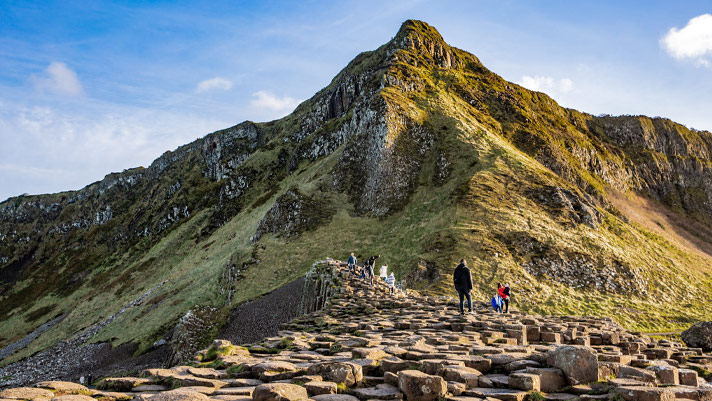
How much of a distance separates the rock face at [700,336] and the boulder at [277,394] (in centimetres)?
2598

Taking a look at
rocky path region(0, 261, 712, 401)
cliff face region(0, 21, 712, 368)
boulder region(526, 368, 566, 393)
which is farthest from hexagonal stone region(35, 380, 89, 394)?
cliff face region(0, 21, 712, 368)

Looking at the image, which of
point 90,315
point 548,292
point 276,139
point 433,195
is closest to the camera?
point 548,292

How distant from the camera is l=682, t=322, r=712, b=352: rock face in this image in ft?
79.6

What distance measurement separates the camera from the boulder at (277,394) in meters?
8.03

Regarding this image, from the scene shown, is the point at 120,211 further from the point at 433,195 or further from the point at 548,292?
the point at 548,292

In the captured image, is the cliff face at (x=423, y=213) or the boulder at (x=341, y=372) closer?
the boulder at (x=341, y=372)

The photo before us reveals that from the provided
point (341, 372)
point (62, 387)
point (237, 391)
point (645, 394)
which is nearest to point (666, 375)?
point (645, 394)

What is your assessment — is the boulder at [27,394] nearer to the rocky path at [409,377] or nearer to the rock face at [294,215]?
the rocky path at [409,377]

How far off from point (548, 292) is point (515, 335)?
3409 centimetres

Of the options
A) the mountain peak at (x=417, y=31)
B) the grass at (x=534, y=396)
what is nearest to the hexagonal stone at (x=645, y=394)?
the grass at (x=534, y=396)

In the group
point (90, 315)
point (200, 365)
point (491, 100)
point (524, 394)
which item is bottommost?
point (90, 315)

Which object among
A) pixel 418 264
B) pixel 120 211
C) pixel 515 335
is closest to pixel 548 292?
pixel 418 264

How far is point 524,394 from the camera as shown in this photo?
8.82m

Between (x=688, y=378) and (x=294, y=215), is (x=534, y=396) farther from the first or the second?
(x=294, y=215)
